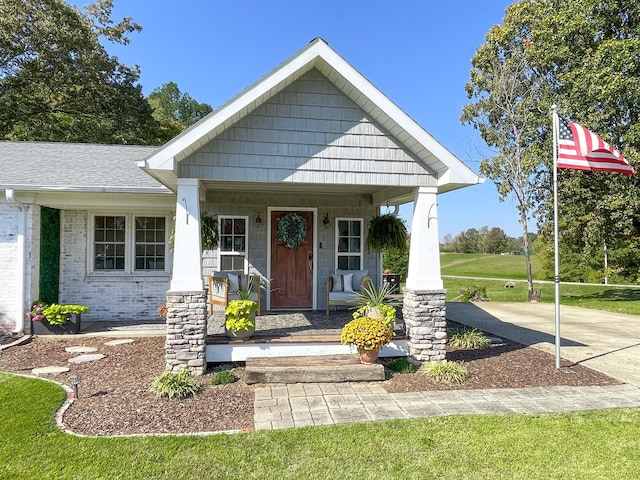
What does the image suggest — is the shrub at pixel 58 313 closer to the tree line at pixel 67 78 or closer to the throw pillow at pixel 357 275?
the throw pillow at pixel 357 275

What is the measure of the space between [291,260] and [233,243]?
1.28m

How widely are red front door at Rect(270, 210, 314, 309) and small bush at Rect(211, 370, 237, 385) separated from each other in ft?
11.4

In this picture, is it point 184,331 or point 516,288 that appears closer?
point 184,331

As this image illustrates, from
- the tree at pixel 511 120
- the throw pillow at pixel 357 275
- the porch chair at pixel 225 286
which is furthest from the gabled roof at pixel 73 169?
the tree at pixel 511 120

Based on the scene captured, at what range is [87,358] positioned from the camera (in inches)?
233

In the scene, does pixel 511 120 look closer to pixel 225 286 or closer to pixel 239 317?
pixel 225 286

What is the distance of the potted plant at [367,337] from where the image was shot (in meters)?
5.11

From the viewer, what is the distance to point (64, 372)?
531 centimetres

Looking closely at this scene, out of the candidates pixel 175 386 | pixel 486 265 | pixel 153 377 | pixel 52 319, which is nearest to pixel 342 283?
pixel 153 377

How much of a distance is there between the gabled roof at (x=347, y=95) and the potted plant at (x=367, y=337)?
88.0 inches

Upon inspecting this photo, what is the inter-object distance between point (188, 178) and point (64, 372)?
3.07 m

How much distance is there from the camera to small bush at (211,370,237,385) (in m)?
4.89

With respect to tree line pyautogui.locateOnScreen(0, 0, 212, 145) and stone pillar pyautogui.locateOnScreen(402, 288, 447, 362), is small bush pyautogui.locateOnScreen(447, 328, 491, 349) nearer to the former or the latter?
stone pillar pyautogui.locateOnScreen(402, 288, 447, 362)

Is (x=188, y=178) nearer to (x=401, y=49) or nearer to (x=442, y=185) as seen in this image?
(x=442, y=185)
